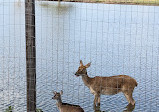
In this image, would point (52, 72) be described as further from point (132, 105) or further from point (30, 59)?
point (30, 59)

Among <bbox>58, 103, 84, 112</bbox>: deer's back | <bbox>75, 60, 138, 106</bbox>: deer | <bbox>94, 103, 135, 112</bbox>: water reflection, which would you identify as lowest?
<bbox>94, 103, 135, 112</bbox>: water reflection

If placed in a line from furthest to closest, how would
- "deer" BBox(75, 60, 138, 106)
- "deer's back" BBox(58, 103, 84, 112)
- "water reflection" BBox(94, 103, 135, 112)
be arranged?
1. "deer" BBox(75, 60, 138, 106)
2. "water reflection" BBox(94, 103, 135, 112)
3. "deer's back" BBox(58, 103, 84, 112)

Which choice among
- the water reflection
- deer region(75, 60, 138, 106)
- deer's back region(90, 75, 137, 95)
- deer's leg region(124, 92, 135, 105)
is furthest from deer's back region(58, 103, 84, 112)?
deer's leg region(124, 92, 135, 105)

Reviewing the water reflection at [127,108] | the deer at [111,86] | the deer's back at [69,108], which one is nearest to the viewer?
the deer's back at [69,108]

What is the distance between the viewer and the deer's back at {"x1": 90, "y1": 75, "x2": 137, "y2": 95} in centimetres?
746

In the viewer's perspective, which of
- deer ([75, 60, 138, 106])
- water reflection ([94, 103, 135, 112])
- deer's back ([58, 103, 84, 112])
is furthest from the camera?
deer ([75, 60, 138, 106])

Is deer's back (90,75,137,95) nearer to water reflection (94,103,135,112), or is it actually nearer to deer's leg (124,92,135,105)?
deer's leg (124,92,135,105)

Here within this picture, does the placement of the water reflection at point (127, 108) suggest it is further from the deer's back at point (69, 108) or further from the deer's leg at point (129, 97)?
the deer's back at point (69, 108)

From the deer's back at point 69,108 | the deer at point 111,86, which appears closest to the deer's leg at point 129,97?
the deer at point 111,86

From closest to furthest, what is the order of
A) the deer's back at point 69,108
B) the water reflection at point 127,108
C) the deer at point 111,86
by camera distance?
the deer's back at point 69,108 → the water reflection at point 127,108 → the deer at point 111,86

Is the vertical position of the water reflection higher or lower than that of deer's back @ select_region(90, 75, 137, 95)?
lower

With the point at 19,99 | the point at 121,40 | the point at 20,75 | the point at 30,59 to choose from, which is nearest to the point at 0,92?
the point at 19,99

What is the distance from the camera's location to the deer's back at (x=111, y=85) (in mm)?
7465

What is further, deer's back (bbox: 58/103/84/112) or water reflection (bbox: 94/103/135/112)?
water reflection (bbox: 94/103/135/112)
